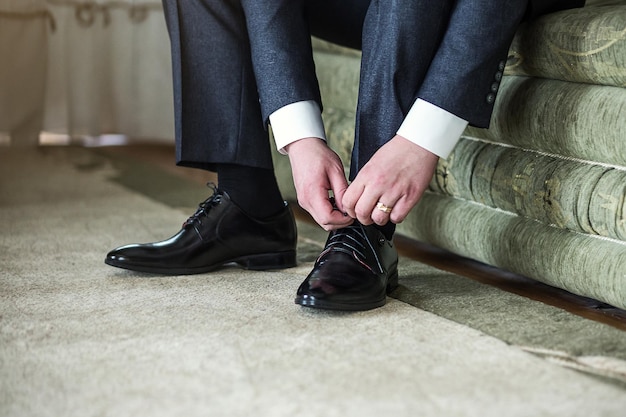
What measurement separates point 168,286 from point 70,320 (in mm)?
178

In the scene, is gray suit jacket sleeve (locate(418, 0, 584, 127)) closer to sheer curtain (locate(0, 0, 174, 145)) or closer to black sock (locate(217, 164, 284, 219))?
black sock (locate(217, 164, 284, 219))

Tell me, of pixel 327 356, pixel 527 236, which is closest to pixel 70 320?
pixel 327 356

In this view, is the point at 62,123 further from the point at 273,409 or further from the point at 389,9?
the point at 273,409

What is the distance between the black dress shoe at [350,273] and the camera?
97cm

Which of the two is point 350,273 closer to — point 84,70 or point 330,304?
point 330,304

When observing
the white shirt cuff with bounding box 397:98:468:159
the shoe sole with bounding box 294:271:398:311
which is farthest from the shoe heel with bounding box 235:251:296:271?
the white shirt cuff with bounding box 397:98:468:159

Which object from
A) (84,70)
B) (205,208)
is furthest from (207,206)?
(84,70)

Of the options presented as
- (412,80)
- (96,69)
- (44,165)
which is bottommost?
(44,165)

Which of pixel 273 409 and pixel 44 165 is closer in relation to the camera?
pixel 273 409

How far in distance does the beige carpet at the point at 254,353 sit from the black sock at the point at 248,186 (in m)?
0.10

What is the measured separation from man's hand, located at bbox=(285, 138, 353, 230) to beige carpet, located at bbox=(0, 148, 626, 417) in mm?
116

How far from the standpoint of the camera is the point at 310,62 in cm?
108

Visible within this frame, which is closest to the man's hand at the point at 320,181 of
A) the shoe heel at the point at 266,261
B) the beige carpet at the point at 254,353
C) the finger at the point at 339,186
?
the finger at the point at 339,186

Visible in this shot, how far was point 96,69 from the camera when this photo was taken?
2936 mm
